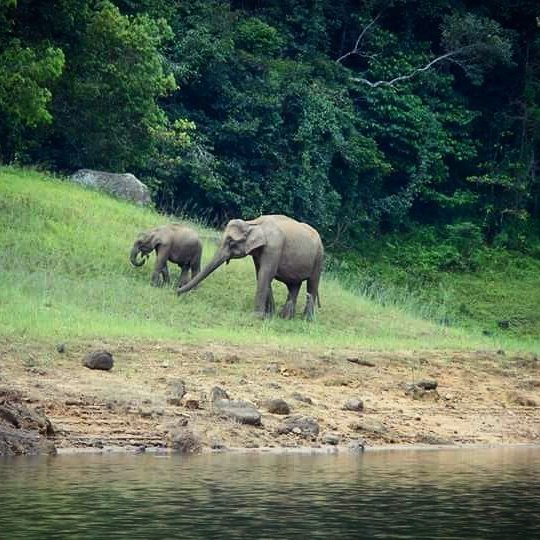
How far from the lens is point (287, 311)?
27.2m

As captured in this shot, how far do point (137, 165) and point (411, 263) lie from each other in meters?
9.67

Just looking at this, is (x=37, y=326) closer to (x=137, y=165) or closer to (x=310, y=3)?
(x=137, y=165)

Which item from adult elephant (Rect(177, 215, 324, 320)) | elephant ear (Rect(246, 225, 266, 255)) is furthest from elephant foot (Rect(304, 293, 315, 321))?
elephant ear (Rect(246, 225, 266, 255))

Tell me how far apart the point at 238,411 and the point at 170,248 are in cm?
1066

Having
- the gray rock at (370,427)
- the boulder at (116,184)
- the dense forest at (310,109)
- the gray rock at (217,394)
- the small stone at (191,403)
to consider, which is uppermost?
the dense forest at (310,109)

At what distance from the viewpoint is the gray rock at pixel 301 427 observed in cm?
1705

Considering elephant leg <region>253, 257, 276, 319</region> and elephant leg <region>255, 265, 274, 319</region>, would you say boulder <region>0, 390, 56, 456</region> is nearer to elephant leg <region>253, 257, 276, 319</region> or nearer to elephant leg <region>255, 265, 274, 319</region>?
elephant leg <region>253, 257, 276, 319</region>

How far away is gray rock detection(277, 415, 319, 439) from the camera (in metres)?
17.0

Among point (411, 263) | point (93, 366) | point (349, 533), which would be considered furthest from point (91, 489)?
point (411, 263)

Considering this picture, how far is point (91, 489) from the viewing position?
13680 mm

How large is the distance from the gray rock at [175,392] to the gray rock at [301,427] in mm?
1107

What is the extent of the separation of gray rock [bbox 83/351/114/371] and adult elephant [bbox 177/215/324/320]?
748 cm

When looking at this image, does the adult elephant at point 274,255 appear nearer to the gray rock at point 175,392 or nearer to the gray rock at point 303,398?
the gray rock at point 303,398

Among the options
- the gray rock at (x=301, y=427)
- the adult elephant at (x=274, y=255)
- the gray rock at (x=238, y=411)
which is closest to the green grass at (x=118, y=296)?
→ the adult elephant at (x=274, y=255)
